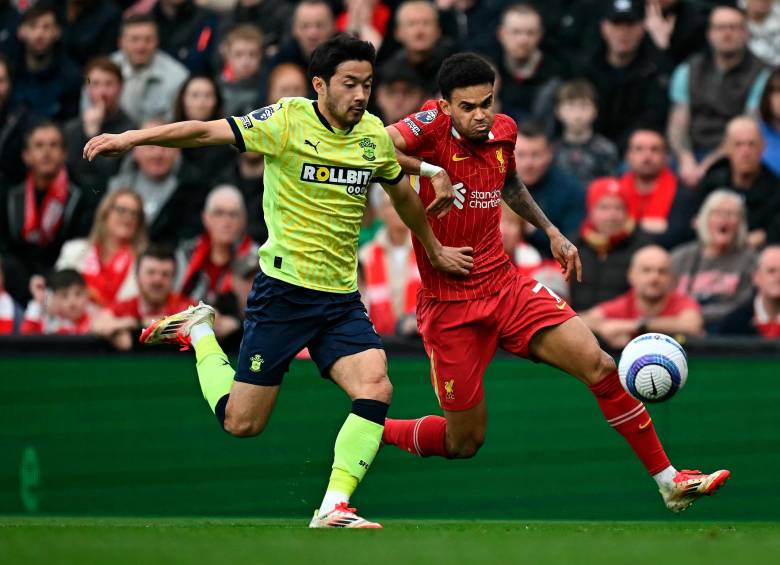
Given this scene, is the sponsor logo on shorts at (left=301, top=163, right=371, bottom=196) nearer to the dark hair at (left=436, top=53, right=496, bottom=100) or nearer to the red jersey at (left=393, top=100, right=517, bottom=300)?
the red jersey at (left=393, top=100, right=517, bottom=300)

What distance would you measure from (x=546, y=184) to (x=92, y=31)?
4851 millimetres

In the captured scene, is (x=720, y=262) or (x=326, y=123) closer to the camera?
(x=326, y=123)

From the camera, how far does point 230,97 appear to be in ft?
44.4

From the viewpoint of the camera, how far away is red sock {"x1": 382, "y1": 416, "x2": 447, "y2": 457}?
926cm

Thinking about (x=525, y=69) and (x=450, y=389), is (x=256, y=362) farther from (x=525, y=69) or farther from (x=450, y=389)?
(x=525, y=69)

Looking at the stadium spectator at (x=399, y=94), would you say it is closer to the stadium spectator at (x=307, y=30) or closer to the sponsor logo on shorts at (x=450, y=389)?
the stadium spectator at (x=307, y=30)

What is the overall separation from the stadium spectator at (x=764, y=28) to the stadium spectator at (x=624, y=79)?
2.61 feet

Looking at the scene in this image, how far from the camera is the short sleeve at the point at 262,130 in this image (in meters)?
7.96

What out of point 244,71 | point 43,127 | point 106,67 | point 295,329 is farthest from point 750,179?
point 43,127

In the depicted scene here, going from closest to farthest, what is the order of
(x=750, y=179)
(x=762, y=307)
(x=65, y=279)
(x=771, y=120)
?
1. (x=762, y=307)
2. (x=65, y=279)
3. (x=750, y=179)
4. (x=771, y=120)

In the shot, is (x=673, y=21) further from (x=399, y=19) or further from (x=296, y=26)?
(x=296, y=26)

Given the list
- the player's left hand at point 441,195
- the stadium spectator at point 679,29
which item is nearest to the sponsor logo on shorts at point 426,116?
the player's left hand at point 441,195

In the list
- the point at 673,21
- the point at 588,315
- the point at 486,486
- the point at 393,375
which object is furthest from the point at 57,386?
the point at 673,21

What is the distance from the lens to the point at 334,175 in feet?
26.7
